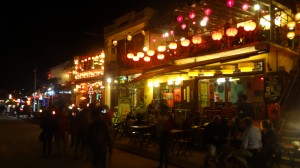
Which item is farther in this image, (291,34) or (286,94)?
(291,34)

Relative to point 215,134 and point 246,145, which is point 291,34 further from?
point 246,145

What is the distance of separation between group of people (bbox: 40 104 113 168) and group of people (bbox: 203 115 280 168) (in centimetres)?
304

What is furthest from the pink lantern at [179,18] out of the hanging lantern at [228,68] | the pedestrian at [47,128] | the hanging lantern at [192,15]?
the pedestrian at [47,128]

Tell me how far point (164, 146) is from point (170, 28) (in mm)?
11896

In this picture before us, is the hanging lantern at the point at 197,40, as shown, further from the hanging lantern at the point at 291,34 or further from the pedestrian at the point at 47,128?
the pedestrian at the point at 47,128

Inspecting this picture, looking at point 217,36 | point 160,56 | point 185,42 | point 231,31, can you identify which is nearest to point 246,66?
point 231,31

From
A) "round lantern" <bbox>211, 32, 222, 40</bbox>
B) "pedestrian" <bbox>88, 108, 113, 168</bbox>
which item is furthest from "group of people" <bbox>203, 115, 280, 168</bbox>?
"round lantern" <bbox>211, 32, 222, 40</bbox>

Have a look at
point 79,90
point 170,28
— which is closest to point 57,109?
point 170,28

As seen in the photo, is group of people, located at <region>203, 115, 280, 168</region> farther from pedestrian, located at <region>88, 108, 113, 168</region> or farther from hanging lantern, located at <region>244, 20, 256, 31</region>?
hanging lantern, located at <region>244, 20, 256, 31</region>

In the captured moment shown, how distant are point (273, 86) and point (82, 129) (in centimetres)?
735

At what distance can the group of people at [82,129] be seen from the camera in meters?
7.63

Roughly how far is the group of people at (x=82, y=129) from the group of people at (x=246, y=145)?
3.04 m

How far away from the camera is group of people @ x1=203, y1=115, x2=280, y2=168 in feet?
27.9

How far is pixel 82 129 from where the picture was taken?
1124 cm
